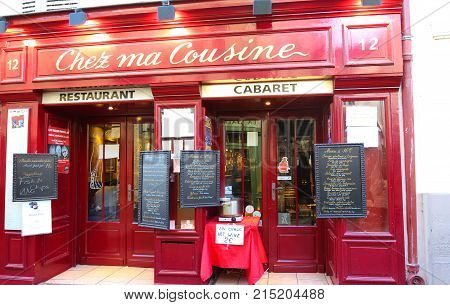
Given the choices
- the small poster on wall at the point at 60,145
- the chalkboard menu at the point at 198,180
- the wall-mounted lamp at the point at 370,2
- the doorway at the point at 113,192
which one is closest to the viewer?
the wall-mounted lamp at the point at 370,2

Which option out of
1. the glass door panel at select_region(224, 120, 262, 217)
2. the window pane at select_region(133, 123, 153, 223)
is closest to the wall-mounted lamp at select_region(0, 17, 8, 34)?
the window pane at select_region(133, 123, 153, 223)

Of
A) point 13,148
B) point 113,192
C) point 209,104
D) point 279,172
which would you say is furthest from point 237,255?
point 13,148

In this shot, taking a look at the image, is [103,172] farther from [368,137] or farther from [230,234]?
[368,137]

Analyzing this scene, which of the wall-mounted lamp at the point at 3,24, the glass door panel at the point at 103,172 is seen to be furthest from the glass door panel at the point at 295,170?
the wall-mounted lamp at the point at 3,24

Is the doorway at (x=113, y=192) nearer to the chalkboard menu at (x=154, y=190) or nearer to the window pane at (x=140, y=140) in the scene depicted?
the window pane at (x=140, y=140)

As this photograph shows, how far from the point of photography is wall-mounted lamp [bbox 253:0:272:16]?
191 inches

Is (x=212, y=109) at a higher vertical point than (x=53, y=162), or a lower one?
higher

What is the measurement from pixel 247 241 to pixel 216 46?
2.86 meters

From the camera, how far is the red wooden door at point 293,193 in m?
5.86

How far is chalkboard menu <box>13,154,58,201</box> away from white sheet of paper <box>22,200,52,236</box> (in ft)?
0.35

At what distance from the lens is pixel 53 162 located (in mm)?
5586

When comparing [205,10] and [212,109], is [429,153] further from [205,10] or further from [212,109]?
[205,10]

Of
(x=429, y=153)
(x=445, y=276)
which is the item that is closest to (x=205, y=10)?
(x=429, y=153)

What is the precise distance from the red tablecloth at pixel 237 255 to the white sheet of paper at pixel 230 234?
0.05m
